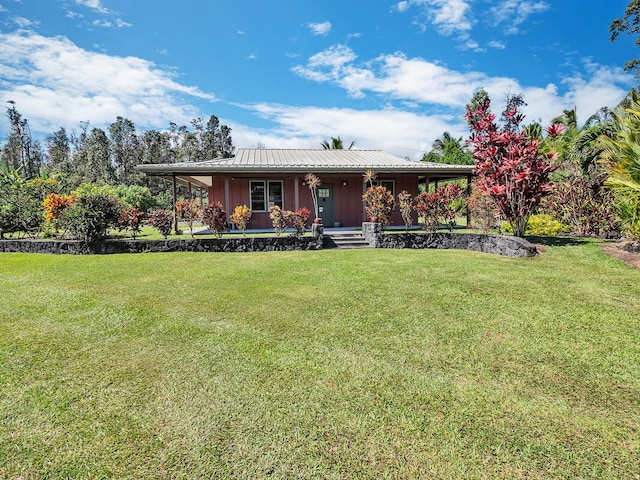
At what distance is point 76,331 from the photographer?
13.0 ft

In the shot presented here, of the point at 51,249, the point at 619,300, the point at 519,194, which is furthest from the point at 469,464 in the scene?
the point at 51,249

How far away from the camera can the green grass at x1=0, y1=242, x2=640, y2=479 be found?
2.08 meters

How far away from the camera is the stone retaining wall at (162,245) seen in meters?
9.38

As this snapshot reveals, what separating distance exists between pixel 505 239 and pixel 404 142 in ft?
96.5

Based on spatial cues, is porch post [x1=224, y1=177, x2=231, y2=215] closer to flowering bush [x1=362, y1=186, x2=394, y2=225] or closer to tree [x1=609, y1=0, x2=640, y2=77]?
flowering bush [x1=362, y1=186, x2=394, y2=225]

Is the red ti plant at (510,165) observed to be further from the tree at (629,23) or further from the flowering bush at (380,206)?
the tree at (629,23)

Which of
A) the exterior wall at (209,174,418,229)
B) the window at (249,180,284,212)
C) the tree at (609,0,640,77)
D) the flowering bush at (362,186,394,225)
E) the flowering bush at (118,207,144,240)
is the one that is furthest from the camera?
A: the tree at (609,0,640,77)

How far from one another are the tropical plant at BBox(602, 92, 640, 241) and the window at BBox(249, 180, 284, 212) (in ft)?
36.8

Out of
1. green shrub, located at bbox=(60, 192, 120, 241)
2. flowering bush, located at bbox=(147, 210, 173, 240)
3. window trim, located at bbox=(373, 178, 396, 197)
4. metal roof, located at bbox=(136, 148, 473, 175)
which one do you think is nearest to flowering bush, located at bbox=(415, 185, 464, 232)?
metal roof, located at bbox=(136, 148, 473, 175)

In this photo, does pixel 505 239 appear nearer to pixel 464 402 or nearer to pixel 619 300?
pixel 619 300

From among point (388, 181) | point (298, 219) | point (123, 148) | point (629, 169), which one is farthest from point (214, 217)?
point (123, 148)

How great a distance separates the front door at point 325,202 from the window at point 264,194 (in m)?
1.75

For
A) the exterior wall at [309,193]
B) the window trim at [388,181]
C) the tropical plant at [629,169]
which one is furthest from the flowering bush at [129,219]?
the tropical plant at [629,169]

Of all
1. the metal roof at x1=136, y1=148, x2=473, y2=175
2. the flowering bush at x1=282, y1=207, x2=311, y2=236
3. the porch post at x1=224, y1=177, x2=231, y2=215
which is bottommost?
the flowering bush at x1=282, y1=207, x2=311, y2=236
